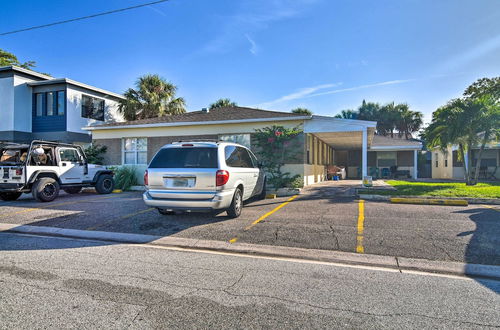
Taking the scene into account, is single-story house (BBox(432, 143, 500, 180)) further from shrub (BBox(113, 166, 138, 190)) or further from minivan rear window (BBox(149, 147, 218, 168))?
minivan rear window (BBox(149, 147, 218, 168))

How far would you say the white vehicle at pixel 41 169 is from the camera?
9531mm

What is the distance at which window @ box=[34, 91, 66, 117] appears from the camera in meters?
19.8

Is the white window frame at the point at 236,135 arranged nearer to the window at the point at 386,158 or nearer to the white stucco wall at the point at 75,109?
the white stucco wall at the point at 75,109

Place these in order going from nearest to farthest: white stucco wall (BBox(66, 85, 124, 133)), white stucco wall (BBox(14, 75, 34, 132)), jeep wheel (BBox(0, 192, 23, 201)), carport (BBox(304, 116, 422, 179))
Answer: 1. jeep wheel (BBox(0, 192, 23, 201))
2. white stucco wall (BBox(14, 75, 34, 132))
3. white stucco wall (BBox(66, 85, 124, 133))
4. carport (BBox(304, 116, 422, 179))

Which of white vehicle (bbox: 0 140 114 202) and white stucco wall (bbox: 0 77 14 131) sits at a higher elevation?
white stucco wall (bbox: 0 77 14 131)

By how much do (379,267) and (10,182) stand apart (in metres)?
10.9

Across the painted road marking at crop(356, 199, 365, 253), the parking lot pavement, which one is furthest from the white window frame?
the painted road marking at crop(356, 199, 365, 253)

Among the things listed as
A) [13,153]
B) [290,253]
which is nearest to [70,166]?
[13,153]

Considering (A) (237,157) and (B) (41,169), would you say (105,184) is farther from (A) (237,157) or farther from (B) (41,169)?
(A) (237,157)

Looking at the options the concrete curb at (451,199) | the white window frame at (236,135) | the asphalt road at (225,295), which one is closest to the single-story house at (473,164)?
the concrete curb at (451,199)

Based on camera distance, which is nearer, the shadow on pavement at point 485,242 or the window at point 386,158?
the shadow on pavement at point 485,242

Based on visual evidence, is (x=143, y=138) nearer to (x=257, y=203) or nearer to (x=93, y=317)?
(x=257, y=203)

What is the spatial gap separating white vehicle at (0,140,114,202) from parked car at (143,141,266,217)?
563 cm

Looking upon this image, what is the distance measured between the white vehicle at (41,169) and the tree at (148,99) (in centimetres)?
1043
